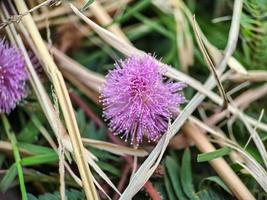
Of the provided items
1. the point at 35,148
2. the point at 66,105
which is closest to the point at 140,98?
the point at 66,105

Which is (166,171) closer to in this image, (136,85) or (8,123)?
(136,85)

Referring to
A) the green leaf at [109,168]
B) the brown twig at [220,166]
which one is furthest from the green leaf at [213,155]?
the green leaf at [109,168]

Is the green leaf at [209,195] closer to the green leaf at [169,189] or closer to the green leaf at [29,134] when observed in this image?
the green leaf at [169,189]

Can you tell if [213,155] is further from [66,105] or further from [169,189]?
[66,105]

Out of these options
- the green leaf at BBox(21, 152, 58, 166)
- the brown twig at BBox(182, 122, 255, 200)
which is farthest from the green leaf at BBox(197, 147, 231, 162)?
the green leaf at BBox(21, 152, 58, 166)

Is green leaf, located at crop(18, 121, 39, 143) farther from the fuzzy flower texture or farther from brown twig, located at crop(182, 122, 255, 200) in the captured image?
brown twig, located at crop(182, 122, 255, 200)

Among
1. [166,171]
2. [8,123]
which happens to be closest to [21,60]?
[8,123]
